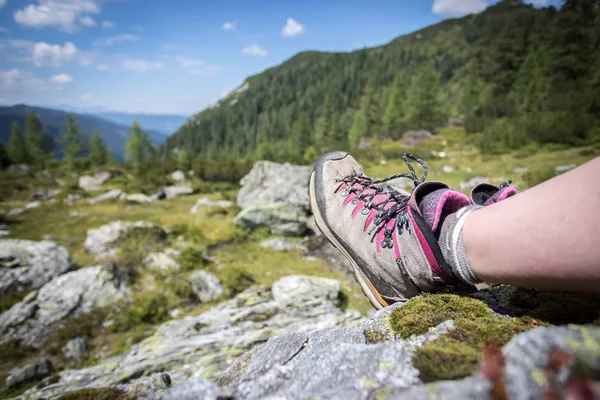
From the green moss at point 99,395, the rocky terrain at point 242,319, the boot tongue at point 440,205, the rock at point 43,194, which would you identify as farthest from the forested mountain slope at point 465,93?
the green moss at point 99,395

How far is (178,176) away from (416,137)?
→ 2505cm

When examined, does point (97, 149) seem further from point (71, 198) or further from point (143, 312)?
point (143, 312)

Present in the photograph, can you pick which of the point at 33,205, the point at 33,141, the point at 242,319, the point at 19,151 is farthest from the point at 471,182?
the point at 33,141

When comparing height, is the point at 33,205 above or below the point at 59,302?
below

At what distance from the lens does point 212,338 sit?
4.11 metres

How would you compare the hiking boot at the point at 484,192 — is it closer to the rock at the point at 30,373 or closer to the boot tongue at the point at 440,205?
the boot tongue at the point at 440,205

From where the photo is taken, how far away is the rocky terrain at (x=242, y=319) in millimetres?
817

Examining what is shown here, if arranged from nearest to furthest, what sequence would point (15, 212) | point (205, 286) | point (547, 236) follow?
point (547, 236) < point (205, 286) < point (15, 212)

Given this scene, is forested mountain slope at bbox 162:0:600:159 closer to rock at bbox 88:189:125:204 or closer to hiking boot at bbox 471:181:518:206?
rock at bbox 88:189:125:204

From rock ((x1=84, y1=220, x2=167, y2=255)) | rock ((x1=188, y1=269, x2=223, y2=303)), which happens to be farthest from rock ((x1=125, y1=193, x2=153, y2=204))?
rock ((x1=188, y1=269, x2=223, y2=303))

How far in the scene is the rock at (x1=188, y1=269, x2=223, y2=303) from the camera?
23.9 ft

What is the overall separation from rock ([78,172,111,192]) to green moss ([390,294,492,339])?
86.2 feet

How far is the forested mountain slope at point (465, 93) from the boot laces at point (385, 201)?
19.5 meters

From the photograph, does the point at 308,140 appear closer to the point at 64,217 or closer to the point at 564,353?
the point at 64,217
